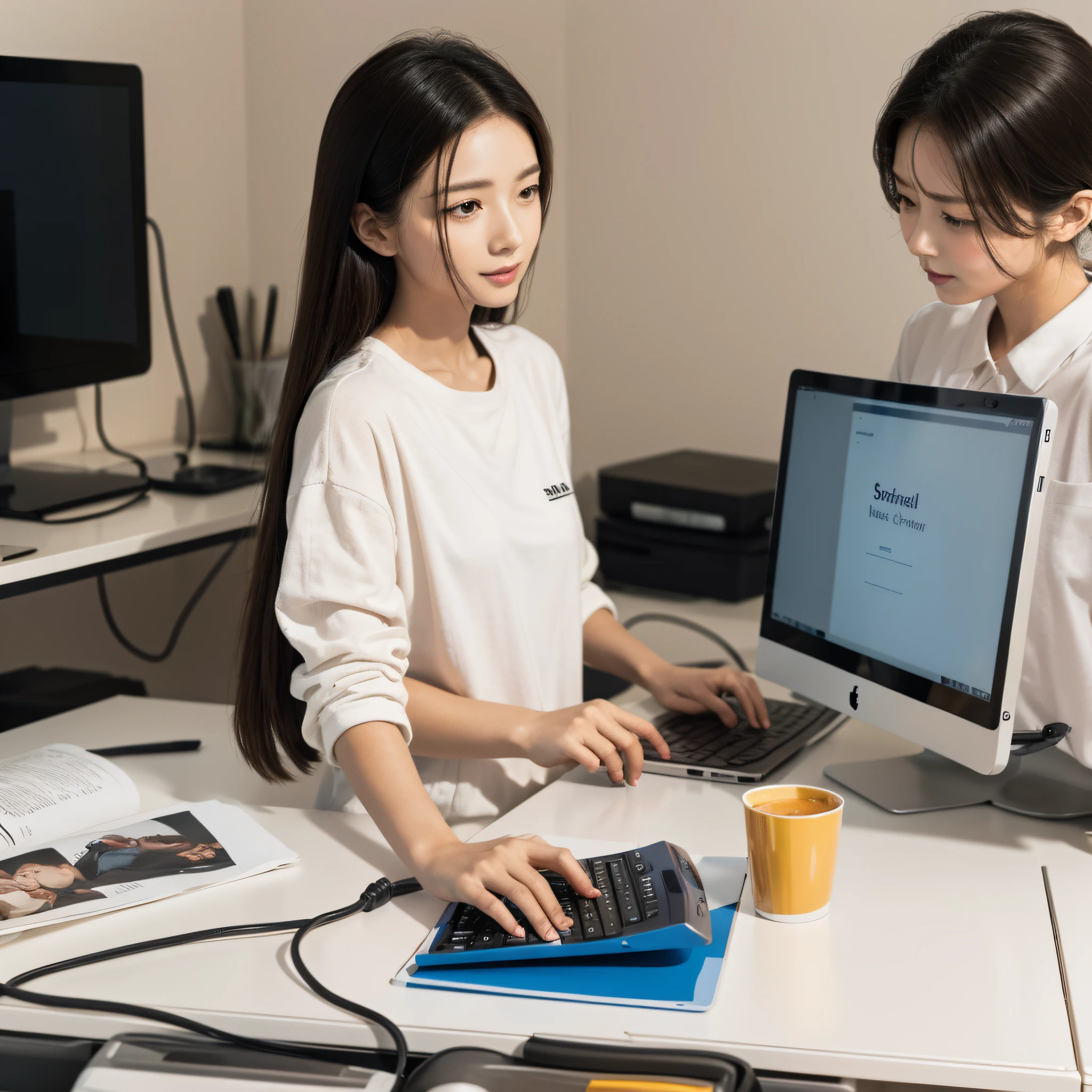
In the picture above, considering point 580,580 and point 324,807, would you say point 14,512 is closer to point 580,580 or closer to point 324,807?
point 324,807

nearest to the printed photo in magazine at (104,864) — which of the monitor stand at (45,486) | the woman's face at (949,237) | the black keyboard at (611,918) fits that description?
the black keyboard at (611,918)

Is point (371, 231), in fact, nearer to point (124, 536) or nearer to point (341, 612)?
point (341, 612)

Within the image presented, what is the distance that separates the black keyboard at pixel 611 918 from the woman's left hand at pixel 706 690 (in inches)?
14.1

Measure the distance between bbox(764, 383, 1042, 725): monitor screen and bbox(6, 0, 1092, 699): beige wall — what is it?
981mm

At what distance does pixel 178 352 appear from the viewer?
7.21 feet

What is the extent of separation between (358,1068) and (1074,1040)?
46cm

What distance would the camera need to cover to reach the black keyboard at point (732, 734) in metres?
1.22

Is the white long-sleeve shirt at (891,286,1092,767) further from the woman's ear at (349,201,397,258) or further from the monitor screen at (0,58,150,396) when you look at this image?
the monitor screen at (0,58,150,396)

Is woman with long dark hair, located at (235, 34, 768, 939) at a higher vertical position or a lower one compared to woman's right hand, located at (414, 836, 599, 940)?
higher

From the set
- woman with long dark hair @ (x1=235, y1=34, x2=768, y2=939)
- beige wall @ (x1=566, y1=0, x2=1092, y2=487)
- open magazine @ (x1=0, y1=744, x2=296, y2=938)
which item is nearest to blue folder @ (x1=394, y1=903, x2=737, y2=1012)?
woman with long dark hair @ (x1=235, y1=34, x2=768, y2=939)

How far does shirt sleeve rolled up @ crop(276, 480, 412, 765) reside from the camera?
104cm

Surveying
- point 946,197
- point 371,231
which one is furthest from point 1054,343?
point 371,231

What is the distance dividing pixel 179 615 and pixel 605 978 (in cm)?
165

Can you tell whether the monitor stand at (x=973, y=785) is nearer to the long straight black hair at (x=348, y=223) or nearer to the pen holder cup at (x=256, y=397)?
the long straight black hair at (x=348, y=223)
